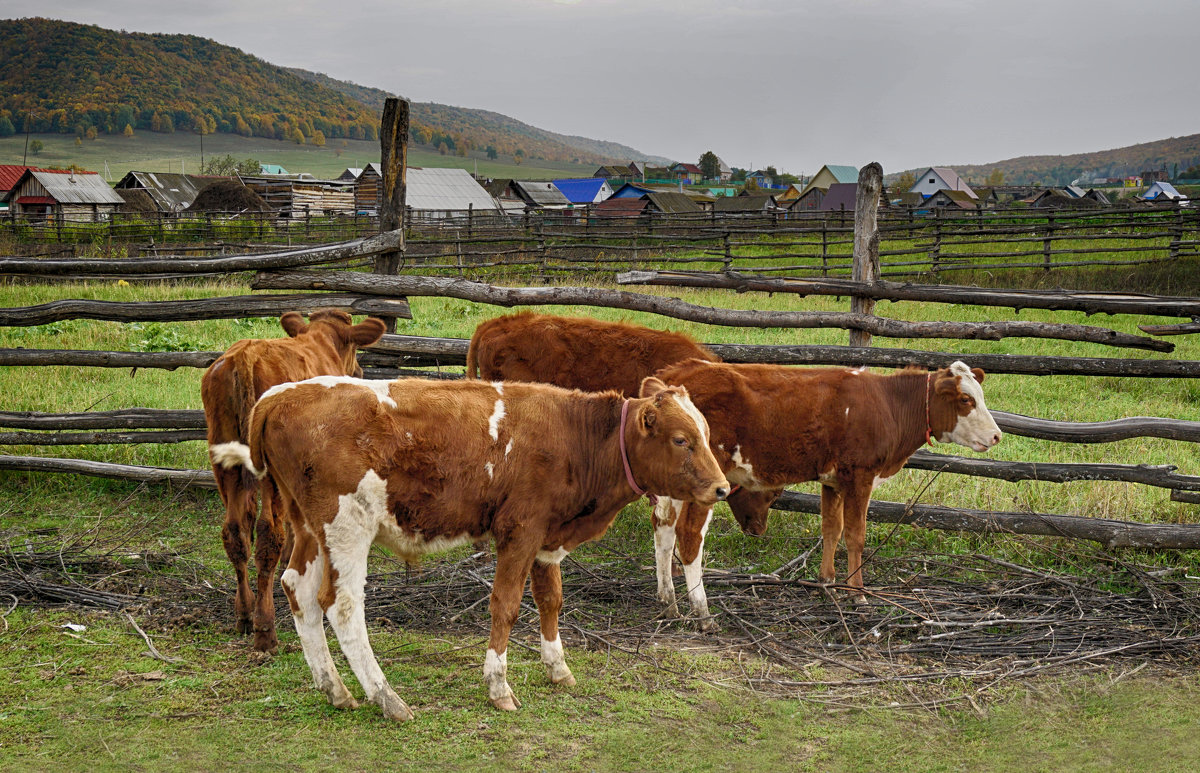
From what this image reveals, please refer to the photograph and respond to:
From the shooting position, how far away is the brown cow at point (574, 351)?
6.77m

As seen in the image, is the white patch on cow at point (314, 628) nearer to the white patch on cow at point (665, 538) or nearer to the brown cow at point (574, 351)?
the white patch on cow at point (665, 538)

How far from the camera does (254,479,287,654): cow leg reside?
4.85 m

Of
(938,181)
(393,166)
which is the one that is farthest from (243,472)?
(938,181)

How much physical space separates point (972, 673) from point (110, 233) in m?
36.9

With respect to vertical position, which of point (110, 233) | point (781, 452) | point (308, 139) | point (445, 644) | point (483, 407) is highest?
point (308, 139)

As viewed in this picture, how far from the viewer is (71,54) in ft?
452

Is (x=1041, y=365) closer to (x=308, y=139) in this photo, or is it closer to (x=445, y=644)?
(x=445, y=644)

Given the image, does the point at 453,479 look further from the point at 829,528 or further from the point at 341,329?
the point at 829,528

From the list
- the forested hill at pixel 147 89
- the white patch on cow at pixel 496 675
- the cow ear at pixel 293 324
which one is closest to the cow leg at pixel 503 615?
the white patch on cow at pixel 496 675

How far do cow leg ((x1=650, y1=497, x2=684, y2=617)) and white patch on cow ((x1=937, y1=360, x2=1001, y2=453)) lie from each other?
74.2 inches

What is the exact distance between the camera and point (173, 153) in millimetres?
146375

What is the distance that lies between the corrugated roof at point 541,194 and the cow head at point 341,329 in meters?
77.3

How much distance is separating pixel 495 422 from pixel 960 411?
10.1 feet

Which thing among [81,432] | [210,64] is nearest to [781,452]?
Answer: [81,432]
